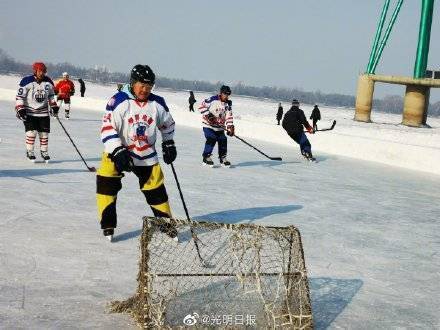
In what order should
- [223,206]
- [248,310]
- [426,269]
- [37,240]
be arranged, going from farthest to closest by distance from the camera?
[223,206] < [426,269] < [37,240] < [248,310]

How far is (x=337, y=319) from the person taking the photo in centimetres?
285

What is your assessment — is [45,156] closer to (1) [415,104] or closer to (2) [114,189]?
(2) [114,189]

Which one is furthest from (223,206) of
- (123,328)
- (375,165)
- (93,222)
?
(375,165)

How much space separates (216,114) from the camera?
8.81m

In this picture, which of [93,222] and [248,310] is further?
[93,222]

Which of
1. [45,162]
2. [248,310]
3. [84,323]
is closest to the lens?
[84,323]

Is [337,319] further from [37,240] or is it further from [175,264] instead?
[37,240]

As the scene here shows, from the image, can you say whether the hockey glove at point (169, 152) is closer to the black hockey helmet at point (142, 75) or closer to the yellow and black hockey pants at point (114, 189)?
the yellow and black hockey pants at point (114, 189)

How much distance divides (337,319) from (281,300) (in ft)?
1.10

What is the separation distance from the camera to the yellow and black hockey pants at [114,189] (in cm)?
396

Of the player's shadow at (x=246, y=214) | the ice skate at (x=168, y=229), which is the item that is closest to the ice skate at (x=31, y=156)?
the player's shadow at (x=246, y=214)

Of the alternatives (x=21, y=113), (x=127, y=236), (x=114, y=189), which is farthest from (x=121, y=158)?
(x=21, y=113)

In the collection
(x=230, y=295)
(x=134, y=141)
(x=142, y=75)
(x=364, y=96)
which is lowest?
(x=230, y=295)

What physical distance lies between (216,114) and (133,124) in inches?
199
